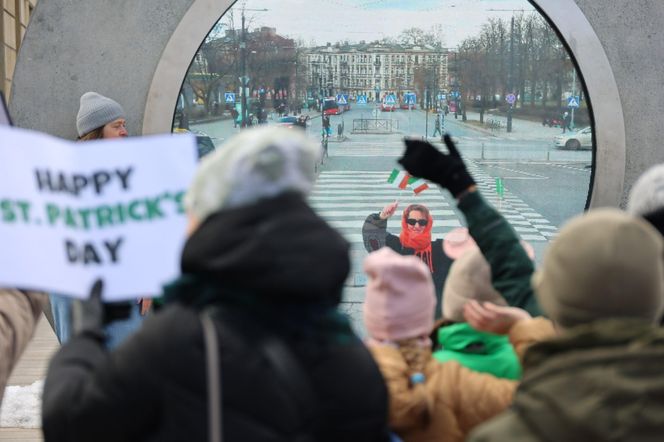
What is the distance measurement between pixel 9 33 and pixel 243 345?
1260 centimetres

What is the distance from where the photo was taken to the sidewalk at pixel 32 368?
4.54m

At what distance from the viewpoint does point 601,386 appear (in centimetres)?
156

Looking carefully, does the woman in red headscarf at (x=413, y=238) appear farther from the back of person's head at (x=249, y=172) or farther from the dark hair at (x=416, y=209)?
the back of person's head at (x=249, y=172)

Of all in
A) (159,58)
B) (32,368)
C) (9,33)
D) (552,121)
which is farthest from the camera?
(9,33)

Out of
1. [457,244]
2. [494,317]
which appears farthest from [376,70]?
[494,317]

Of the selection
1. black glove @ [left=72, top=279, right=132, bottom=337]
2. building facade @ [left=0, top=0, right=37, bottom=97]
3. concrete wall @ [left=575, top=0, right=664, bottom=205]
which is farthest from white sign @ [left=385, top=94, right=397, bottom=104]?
building facade @ [left=0, top=0, right=37, bottom=97]

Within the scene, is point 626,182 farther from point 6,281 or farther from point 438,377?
point 6,281

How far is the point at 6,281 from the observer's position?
2.10 m

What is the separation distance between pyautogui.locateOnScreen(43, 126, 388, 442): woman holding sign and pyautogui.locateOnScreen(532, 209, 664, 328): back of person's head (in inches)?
14.9

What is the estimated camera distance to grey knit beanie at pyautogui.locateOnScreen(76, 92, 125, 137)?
3.98m

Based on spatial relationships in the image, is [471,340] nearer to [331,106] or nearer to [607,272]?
[607,272]

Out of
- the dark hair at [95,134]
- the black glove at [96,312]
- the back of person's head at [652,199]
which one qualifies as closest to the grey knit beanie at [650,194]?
the back of person's head at [652,199]

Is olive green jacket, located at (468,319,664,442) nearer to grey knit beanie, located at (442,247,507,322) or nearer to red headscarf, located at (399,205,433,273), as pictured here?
grey knit beanie, located at (442,247,507,322)

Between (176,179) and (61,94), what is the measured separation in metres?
2.79
